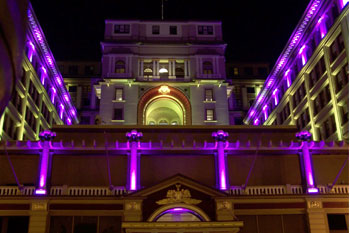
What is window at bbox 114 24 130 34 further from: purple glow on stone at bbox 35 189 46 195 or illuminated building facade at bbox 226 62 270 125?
purple glow on stone at bbox 35 189 46 195

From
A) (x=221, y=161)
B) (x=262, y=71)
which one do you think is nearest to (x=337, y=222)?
(x=221, y=161)

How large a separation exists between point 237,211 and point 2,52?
110 feet

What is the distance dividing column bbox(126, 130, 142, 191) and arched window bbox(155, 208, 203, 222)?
4.04 metres

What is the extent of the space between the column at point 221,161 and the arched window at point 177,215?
4.20m

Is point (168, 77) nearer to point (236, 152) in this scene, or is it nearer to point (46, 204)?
point (236, 152)

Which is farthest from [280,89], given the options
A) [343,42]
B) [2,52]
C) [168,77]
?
[2,52]

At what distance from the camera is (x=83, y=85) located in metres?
100

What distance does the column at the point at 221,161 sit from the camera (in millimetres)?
38347

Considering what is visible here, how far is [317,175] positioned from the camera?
130ft

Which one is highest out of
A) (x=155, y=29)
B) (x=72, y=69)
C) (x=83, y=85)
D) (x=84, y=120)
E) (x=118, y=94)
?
(x=72, y=69)

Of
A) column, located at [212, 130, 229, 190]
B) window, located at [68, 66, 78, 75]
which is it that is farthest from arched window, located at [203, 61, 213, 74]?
window, located at [68, 66, 78, 75]

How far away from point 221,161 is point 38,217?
666 inches

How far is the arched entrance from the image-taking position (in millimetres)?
67875

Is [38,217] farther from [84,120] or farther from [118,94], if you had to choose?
[84,120]
